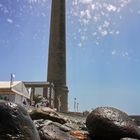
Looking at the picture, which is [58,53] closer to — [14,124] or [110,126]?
[110,126]

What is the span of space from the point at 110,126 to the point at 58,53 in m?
41.8

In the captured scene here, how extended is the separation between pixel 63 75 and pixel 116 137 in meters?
41.3

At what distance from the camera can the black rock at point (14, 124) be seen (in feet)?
24.3

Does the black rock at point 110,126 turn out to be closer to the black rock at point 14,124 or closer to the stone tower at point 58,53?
the black rock at point 14,124

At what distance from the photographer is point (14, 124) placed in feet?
24.6

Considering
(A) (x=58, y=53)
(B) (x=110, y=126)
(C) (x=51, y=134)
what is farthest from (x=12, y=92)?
(A) (x=58, y=53)

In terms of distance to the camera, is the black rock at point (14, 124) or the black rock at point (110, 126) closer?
the black rock at point (14, 124)

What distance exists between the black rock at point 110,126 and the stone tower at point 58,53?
127 ft

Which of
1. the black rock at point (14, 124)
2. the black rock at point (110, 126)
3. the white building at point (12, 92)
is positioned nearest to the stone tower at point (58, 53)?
the white building at point (12, 92)

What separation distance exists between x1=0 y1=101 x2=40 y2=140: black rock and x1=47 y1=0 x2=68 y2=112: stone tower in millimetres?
44549

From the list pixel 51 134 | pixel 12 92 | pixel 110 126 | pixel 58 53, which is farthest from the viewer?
pixel 58 53

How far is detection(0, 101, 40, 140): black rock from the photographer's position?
741 cm

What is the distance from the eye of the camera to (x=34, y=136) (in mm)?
7645

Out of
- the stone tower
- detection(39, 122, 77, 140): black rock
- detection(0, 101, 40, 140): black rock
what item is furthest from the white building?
the stone tower
